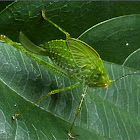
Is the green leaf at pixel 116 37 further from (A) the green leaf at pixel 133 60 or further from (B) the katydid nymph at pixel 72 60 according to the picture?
(B) the katydid nymph at pixel 72 60

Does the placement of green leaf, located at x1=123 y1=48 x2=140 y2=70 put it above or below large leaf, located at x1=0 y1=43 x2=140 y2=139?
above

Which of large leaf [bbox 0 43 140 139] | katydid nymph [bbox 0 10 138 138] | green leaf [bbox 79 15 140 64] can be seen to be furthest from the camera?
green leaf [bbox 79 15 140 64]

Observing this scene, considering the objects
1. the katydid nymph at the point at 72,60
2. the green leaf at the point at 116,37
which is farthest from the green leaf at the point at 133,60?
the katydid nymph at the point at 72,60

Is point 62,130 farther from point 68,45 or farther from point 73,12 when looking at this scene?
point 73,12

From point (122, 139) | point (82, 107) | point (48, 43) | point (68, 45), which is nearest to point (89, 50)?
point (68, 45)

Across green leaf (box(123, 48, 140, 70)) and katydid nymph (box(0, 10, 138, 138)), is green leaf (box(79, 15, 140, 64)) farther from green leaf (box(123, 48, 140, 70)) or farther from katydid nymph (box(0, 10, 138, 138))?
katydid nymph (box(0, 10, 138, 138))

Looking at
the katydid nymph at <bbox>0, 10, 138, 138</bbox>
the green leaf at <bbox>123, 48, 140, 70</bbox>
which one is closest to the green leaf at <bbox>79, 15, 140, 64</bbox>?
the green leaf at <bbox>123, 48, 140, 70</bbox>

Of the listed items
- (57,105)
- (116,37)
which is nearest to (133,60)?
(116,37)

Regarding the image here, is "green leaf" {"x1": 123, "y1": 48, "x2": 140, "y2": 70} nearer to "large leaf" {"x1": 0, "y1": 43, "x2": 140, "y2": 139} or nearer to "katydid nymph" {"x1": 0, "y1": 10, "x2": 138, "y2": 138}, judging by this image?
"large leaf" {"x1": 0, "y1": 43, "x2": 140, "y2": 139}

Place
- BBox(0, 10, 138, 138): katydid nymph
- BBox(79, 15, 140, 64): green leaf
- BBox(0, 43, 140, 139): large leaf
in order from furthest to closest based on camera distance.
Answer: BBox(79, 15, 140, 64): green leaf, BBox(0, 10, 138, 138): katydid nymph, BBox(0, 43, 140, 139): large leaf

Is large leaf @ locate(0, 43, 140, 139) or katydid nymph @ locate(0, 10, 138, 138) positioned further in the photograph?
katydid nymph @ locate(0, 10, 138, 138)

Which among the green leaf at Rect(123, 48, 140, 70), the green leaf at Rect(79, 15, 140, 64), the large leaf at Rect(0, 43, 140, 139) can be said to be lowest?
the large leaf at Rect(0, 43, 140, 139)
